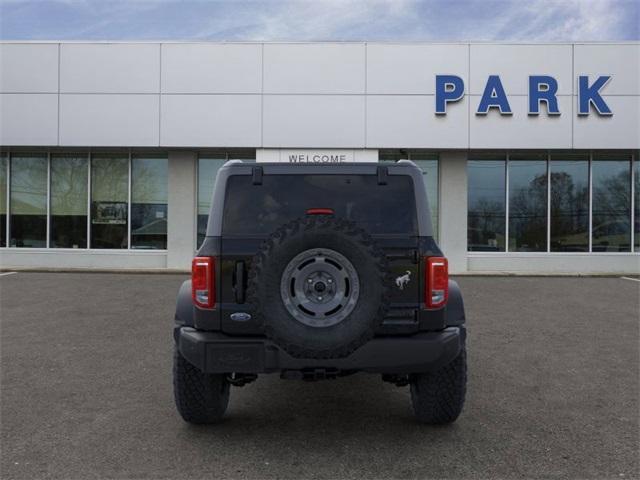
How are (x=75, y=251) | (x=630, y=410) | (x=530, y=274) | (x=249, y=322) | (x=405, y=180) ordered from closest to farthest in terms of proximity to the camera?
(x=249, y=322) → (x=405, y=180) → (x=630, y=410) → (x=530, y=274) → (x=75, y=251)

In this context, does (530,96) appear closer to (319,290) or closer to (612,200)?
(612,200)

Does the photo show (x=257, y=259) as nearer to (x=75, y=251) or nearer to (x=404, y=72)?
(x=404, y=72)

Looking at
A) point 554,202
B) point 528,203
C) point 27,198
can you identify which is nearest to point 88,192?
point 27,198

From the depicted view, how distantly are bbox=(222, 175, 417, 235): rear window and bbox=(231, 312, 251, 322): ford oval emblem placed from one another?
55 cm

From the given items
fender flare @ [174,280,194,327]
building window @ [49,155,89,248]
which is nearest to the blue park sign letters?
building window @ [49,155,89,248]

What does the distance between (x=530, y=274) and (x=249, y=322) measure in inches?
513

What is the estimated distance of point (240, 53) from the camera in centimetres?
1438

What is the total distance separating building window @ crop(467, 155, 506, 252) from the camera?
15367 millimetres

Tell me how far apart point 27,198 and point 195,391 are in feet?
50.0

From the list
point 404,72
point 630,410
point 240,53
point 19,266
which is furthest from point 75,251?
point 630,410

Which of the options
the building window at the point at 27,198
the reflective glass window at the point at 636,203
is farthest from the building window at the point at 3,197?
the reflective glass window at the point at 636,203

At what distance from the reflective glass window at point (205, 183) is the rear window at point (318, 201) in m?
12.4

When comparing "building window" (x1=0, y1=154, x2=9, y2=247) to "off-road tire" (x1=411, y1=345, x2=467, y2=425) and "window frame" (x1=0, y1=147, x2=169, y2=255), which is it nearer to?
"window frame" (x1=0, y1=147, x2=169, y2=255)

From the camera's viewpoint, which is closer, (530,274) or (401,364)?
(401,364)
